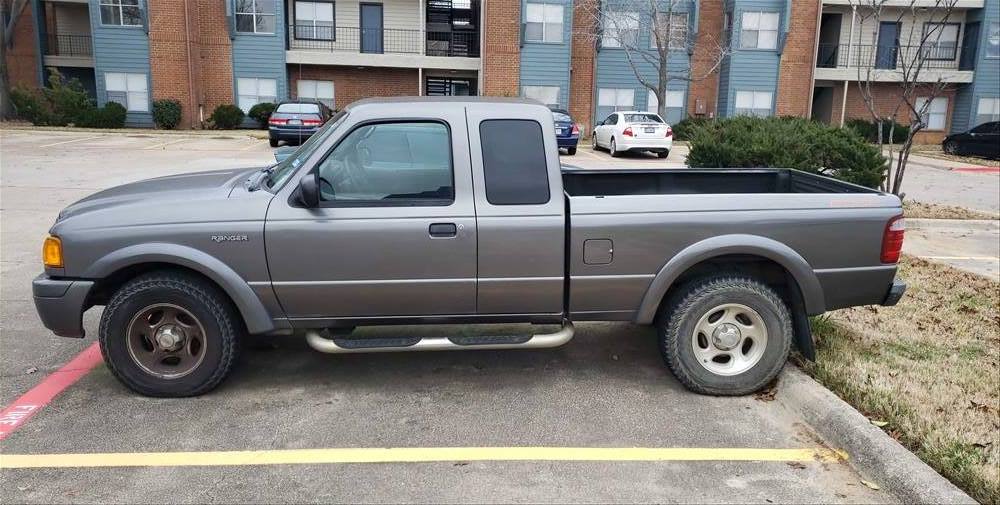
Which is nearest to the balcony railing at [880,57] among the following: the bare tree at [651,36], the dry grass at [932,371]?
the bare tree at [651,36]

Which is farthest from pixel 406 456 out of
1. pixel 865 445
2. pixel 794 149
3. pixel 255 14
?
pixel 255 14

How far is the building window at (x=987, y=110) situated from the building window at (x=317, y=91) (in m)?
29.6

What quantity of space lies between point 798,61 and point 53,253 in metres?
34.8

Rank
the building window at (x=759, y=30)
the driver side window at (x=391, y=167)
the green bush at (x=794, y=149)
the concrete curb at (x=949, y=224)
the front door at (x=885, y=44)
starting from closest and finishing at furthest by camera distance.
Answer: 1. the driver side window at (x=391, y=167)
2. the green bush at (x=794, y=149)
3. the concrete curb at (x=949, y=224)
4. the building window at (x=759, y=30)
5. the front door at (x=885, y=44)

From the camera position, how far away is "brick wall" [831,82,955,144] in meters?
35.6

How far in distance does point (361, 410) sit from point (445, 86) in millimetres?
33853

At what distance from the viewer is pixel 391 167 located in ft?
15.3

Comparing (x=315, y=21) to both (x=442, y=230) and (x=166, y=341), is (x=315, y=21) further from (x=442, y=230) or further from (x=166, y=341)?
(x=442, y=230)

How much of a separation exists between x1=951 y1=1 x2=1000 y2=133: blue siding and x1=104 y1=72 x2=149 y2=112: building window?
36155 mm

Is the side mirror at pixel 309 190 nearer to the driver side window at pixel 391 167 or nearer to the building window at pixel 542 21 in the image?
the driver side window at pixel 391 167

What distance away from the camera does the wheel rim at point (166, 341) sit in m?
4.57

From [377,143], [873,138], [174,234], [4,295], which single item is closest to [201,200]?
[174,234]

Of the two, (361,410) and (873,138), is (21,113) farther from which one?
(873,138)

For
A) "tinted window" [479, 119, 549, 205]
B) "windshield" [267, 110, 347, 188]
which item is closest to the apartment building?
"windshield" [267, 110, 347, 188]
